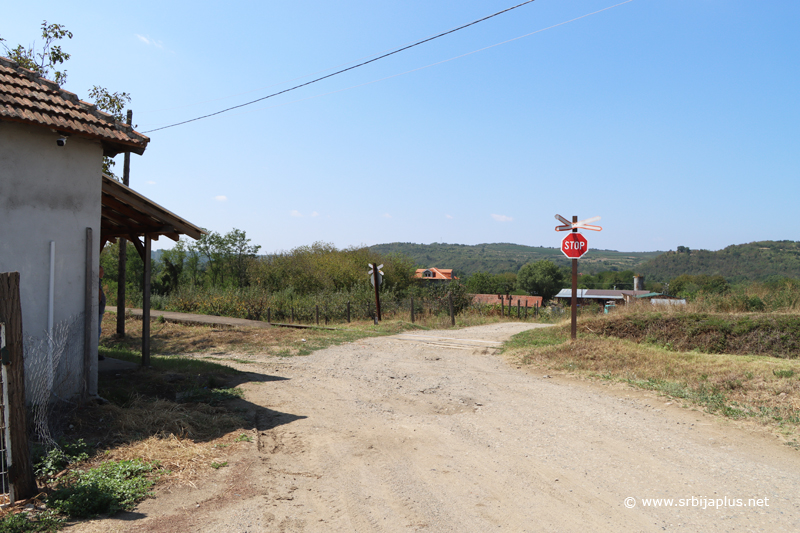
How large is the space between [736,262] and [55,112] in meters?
102

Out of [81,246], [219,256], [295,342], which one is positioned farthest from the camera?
[219,256]

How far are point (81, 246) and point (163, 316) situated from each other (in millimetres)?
15399

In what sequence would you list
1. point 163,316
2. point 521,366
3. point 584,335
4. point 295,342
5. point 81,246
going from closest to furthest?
point 81,246 → point 521,366 → point 584,335 → point 295,342 → point 163,316

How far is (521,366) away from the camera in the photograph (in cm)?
1107

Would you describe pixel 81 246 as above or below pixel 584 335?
above

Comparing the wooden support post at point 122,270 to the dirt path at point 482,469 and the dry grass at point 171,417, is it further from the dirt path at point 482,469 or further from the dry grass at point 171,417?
the dirt path at point 482,469

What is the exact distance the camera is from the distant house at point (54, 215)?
5.94 meters

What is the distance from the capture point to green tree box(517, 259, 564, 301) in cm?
10169

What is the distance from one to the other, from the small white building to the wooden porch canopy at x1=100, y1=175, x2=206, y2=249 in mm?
869

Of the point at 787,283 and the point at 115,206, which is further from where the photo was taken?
the point at 787,283

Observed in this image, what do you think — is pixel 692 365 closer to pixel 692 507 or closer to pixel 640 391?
pixel 640 391

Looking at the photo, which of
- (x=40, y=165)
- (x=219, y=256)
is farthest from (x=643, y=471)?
(x=219, y=256)


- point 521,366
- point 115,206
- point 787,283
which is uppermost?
point 115,206

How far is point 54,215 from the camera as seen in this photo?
6375 millimetres
